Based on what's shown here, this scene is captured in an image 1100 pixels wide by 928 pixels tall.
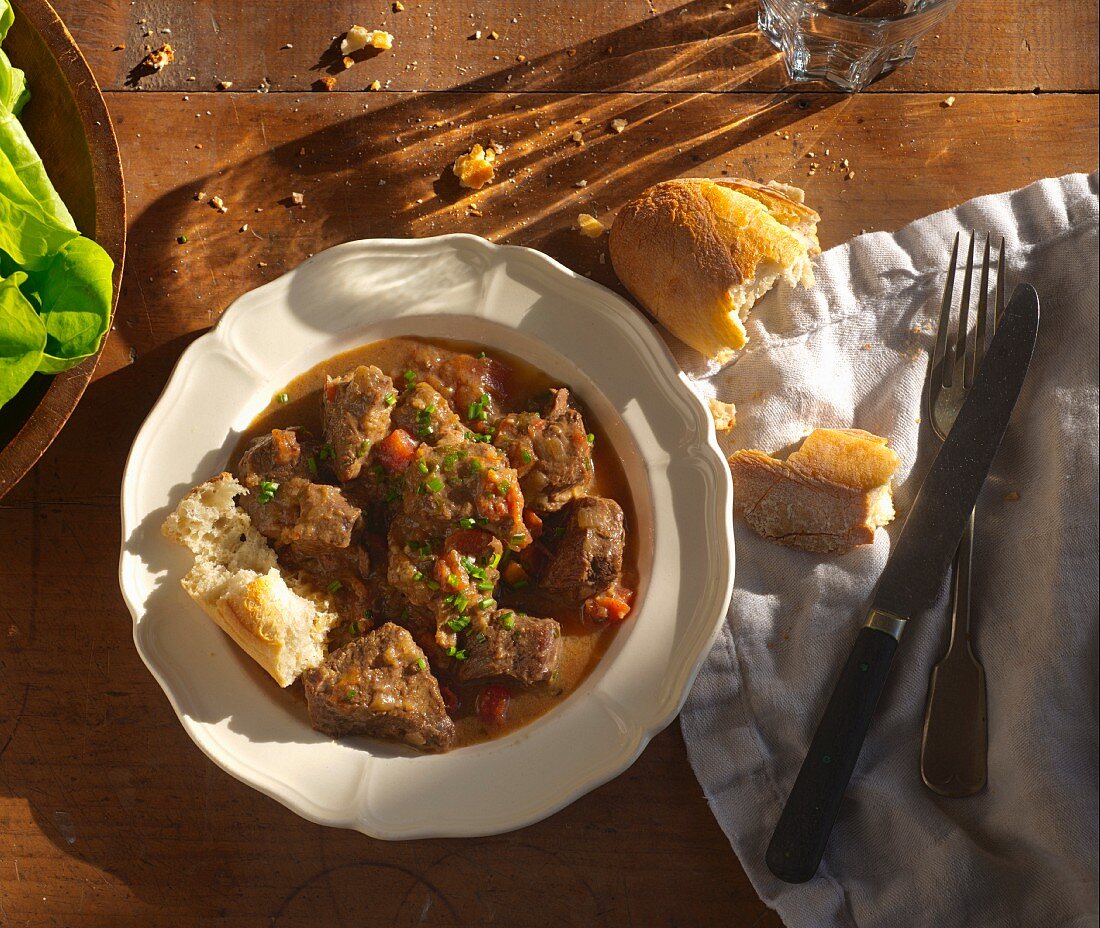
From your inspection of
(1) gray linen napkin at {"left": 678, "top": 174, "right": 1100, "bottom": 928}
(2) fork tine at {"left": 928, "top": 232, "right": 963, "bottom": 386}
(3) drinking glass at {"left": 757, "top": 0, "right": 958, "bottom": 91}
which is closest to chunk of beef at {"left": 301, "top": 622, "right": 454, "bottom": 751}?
(1) gray linen napkin at {"left": 678, "top": 174, "right": 1100, "bottom": 928}

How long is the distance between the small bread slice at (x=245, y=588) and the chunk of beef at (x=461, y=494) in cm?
54

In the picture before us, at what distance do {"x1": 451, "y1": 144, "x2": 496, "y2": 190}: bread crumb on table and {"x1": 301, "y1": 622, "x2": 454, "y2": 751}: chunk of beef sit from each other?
204 cm

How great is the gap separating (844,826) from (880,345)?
6.91ft

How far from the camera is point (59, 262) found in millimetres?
3492

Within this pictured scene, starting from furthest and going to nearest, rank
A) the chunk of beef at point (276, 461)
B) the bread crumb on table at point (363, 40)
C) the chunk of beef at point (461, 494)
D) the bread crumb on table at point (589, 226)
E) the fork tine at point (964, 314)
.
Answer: the bread crumb on table at point (363, 40) → the bread crumb on table at point (589, 226) → the fork tine at point (964, 314) → the chunk of beef at point (276, 461) → the chunk of beef at point (461, 494)

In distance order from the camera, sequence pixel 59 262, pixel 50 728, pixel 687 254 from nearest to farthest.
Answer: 1. pixel 59 262
2. pixel 687 254
3. pixel 50 728

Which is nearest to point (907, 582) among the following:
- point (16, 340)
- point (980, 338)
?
point (980, 338)

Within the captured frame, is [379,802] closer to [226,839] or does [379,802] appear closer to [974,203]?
[226,839]

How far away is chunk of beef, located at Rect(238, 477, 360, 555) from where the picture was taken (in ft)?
11.8

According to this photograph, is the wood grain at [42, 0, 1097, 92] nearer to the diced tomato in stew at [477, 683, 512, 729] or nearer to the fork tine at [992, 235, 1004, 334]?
the fork tine at [992, 235, 1004, 334]

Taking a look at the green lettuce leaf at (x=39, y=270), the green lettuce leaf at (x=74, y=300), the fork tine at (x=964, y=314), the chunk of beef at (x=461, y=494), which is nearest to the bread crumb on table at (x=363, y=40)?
the green lettuce leaf at (x=39, y=270)

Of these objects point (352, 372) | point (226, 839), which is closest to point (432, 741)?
point (226, 839)

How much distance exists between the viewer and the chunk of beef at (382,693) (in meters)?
3.49

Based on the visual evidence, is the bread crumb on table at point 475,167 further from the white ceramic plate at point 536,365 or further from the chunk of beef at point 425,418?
the chunk of beef at point 425,418
